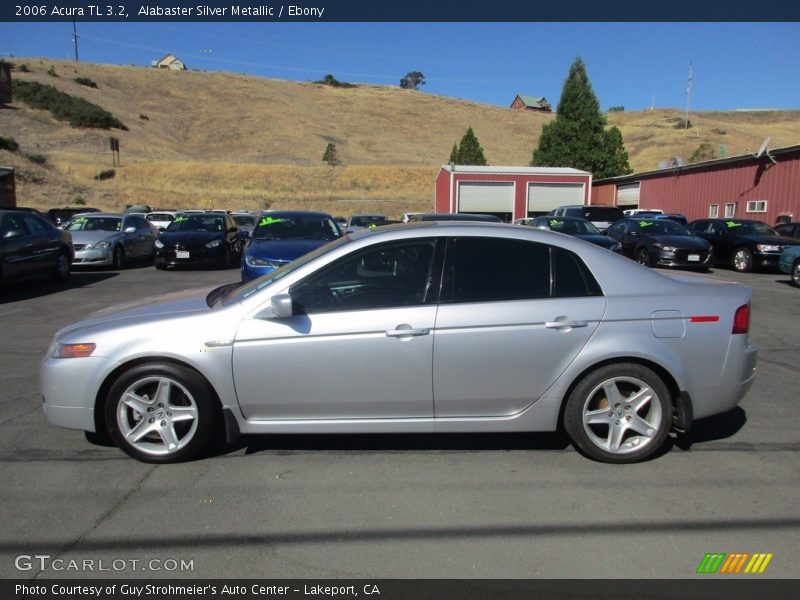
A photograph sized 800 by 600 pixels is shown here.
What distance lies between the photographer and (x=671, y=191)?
31.2 meters

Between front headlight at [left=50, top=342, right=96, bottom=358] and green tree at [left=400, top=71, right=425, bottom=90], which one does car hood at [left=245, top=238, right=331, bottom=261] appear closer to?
front headlight at [left=50, top=342, right=96, bottom=358]

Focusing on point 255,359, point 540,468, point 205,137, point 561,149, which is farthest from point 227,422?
point 205,137

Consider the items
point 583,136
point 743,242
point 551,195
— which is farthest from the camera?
point 583,136

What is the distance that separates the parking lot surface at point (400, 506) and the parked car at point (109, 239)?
1203 centimetres

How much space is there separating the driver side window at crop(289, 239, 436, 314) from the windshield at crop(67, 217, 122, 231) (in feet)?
49.5

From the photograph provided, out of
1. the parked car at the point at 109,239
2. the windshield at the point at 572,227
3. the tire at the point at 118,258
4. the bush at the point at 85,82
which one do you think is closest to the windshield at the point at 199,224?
the parked car at the point at 109,239

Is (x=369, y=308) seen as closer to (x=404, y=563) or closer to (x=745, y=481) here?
(x=404, y=563)

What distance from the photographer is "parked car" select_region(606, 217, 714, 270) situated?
1614cm

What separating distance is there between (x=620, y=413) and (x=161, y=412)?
9.98 ft

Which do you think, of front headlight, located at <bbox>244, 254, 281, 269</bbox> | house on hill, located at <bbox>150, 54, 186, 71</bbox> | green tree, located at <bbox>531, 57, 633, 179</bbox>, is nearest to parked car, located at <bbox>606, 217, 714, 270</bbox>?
front headlight, located at <bbox>244, 254, 281, 269</bbox>

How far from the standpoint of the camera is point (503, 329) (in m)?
4.02

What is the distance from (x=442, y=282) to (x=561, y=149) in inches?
1692

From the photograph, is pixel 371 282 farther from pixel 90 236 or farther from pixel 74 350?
pixel 90 236

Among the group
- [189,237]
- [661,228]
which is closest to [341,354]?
[189,237]
